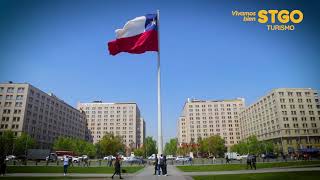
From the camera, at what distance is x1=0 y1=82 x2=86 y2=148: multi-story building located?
118000 mm

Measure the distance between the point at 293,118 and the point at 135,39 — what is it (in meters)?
122

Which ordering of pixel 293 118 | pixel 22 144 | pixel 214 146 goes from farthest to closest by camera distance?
pixel 214 146 → pixel 293 118 → pixel 22 144

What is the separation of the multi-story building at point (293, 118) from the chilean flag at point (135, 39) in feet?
364

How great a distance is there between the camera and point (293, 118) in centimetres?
12725

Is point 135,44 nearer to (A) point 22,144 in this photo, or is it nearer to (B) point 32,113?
(A) point 22,144

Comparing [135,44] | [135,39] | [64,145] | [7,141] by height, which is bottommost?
[64,145]

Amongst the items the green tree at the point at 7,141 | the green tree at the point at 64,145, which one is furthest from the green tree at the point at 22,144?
the green tree at the point at 64,145

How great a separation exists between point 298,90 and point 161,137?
417ft

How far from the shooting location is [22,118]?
118m

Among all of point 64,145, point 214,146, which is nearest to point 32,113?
point 64,145

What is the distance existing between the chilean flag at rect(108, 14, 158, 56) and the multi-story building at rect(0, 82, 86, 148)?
360ft

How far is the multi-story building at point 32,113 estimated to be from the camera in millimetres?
118000

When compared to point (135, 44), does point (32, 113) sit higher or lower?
higher

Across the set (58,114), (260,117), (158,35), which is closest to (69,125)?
(58,114)
